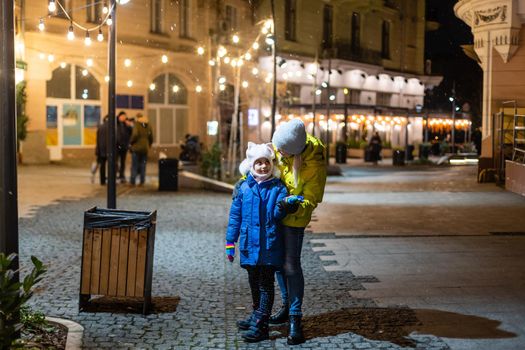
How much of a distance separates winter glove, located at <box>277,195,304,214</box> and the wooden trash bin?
1512 millimetres

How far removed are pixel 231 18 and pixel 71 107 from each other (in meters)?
9.72

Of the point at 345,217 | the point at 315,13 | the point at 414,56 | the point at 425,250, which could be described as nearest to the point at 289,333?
the point at 425,250

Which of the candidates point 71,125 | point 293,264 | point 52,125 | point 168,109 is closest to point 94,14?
point 71,125

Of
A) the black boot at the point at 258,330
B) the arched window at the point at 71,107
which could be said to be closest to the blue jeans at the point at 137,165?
the arched window at the point at 71,107

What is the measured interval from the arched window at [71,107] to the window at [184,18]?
5.26 meters

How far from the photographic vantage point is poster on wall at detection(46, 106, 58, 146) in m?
29.2

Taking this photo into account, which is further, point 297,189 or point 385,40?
point 385,40

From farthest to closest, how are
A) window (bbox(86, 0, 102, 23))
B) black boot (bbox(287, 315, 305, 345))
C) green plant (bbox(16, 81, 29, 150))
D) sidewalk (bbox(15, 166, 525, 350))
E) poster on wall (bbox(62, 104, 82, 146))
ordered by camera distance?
poster on wall (bbox(62, 104, 82, 146)), window (bbox(86, 0, 102, 23)), green plant (bbox(16, 81, 29, 150)), sidewalk (bbox(15, 166, 525, 350)), black boot (bbox(287, 315, 305, 345))

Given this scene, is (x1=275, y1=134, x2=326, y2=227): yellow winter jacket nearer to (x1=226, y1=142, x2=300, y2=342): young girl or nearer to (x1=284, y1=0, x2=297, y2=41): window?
(x1=226, y1=142, x2=300, y2=342): young girl

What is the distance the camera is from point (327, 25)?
43.3 meters

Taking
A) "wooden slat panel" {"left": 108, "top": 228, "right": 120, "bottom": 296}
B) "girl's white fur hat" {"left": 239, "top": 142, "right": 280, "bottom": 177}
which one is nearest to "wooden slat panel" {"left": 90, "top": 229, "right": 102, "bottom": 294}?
"wooden slat panel" {"left": 108, "top": 228, "right": 120, "bottom": 296}

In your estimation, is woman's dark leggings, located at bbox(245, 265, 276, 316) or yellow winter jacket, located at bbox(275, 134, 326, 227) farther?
woman's dark leggings, located at bbox(245, 265, 276, 316)

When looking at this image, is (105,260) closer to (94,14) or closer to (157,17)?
(94,14)

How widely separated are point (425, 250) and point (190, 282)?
377 cm
